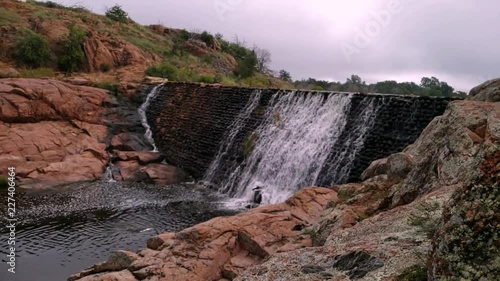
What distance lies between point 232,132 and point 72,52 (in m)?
17.1

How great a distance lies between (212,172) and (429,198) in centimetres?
1399

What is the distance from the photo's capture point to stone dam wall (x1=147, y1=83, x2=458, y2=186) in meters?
11.7

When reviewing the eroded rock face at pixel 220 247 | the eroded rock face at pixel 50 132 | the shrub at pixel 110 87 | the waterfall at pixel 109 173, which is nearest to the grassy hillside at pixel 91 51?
the shrub at pixel 110 87

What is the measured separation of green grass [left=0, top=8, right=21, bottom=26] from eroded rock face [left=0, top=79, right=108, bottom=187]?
507 inches

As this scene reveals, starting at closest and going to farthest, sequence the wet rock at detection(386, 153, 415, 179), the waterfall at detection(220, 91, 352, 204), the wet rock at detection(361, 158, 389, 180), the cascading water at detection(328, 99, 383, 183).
Result: the wet rock at detection(386, 153, 415, 179) < the wet rock at detection(361, 158, 389, 180) < the cascading water at detection(328, 99, 383, 183) < the waterfall at detection(220, 91, 352, 204)

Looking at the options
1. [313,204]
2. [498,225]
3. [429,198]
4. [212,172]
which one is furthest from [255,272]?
[212,172]

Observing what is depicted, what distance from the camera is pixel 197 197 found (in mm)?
15203

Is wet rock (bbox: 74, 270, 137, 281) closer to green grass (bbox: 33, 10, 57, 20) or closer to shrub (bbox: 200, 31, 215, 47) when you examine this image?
green grass (bbox: 33, 10, 57, 20)

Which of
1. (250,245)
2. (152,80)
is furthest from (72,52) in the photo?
(250,245)

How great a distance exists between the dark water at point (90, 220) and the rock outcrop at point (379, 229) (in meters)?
2.76

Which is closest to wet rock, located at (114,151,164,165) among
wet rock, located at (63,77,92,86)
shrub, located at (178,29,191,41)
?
wet rock, located at (63,77,92,86)

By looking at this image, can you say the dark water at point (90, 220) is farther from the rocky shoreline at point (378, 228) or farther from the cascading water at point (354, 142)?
the cascading water at point (354, 142)

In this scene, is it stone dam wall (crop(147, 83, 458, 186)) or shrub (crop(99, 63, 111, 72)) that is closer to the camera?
stone dam wall (crop(147, 83, 458, 186))

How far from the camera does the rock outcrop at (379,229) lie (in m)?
2.26
